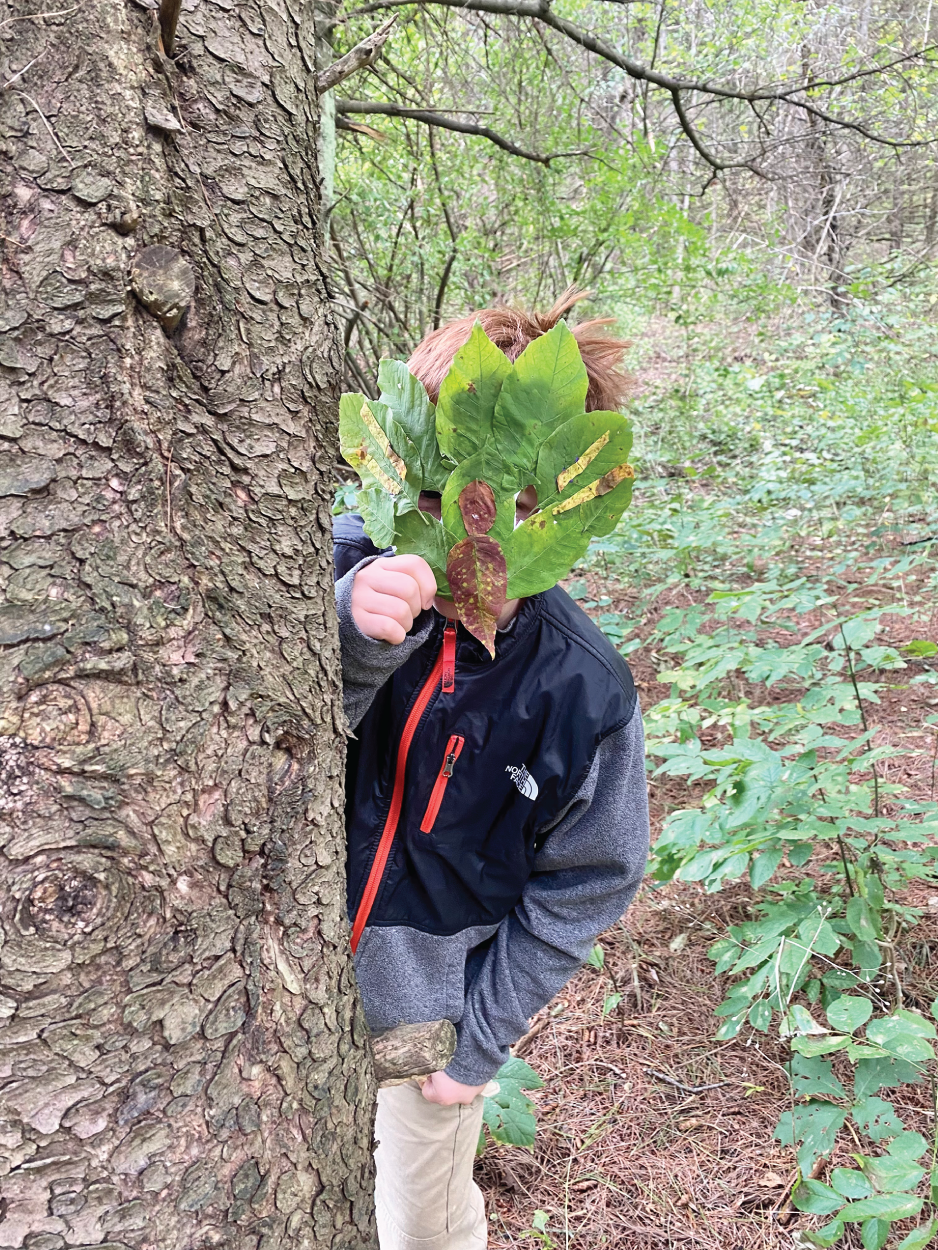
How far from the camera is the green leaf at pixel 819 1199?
112 centimetres

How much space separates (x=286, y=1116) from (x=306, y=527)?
24.3 inches

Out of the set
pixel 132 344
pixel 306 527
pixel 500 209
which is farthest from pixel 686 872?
pixel 500 209

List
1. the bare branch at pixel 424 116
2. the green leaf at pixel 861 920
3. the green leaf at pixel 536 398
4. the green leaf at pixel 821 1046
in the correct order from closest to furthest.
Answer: the green leaf at pixel 536 398
the green leaf at pixel 821 1046
the green leaf at pixel 861 920
the bare branch at pixel 424 116

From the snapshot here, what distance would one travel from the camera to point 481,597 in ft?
3.40

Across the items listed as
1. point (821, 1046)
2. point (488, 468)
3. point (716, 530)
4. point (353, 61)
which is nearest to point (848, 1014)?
point (821, 1046)

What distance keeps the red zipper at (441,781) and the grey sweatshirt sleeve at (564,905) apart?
22cm

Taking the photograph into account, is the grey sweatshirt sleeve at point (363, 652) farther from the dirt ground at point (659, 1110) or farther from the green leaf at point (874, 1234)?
the dirt ground at point (659, 1110)

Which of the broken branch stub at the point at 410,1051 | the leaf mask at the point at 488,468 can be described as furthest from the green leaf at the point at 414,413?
the broken branch stub at the point at 410,1051

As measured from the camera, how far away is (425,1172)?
148cm

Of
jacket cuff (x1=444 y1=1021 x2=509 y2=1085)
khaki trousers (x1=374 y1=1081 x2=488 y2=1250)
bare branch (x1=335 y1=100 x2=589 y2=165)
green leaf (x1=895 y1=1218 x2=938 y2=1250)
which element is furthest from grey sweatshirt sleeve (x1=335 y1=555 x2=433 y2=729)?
bare branch (x1=335 y1=100 x2=589 y2=165)

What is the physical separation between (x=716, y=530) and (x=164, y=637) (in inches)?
133

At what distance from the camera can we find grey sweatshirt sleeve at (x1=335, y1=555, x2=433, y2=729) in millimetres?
1022

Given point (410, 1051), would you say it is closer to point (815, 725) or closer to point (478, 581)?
point (478, 581)

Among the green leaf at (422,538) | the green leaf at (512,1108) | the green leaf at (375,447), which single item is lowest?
the green leaf at (512,1108)
